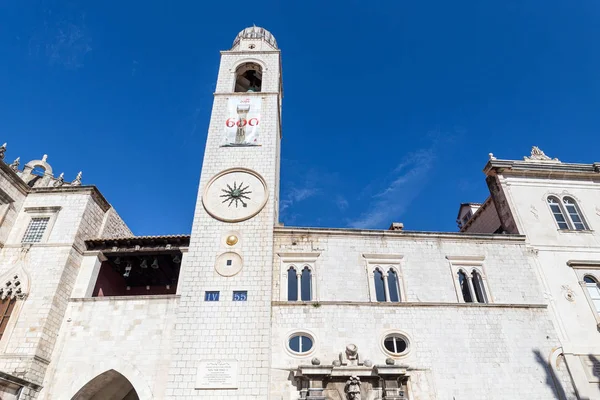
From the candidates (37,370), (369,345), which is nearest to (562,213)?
(369,345)

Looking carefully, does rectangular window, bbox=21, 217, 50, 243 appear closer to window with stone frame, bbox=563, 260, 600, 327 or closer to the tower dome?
the tower dome

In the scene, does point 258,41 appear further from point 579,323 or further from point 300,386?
point 579,323

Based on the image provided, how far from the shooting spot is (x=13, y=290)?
16656 mm

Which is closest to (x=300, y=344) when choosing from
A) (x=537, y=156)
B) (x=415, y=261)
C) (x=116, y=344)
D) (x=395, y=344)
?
(x=395, y=344)

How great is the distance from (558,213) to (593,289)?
153 inches

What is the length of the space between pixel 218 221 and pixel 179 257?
2641 millimetres

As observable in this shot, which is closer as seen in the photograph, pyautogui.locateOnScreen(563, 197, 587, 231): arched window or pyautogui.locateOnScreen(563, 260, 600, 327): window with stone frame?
pyautogui.locateOnScreen(563, 260, 600, 327): window with stone frame

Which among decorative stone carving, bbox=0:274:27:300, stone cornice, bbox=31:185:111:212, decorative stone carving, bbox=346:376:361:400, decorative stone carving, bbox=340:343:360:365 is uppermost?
stone cornice, bbox=31:185:111:212

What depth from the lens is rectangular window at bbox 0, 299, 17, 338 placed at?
629 inches

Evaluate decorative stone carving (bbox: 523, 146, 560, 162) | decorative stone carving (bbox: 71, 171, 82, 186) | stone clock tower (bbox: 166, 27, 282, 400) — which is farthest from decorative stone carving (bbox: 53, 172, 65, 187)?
decorative stone carving (bbox: 523, 146, 560, 162)

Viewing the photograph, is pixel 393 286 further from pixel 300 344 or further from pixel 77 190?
pixel 77 190

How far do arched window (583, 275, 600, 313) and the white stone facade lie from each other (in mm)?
266

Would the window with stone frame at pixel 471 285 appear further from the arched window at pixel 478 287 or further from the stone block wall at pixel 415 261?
the stone block wall at pixel 415 261

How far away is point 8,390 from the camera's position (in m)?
13.8
